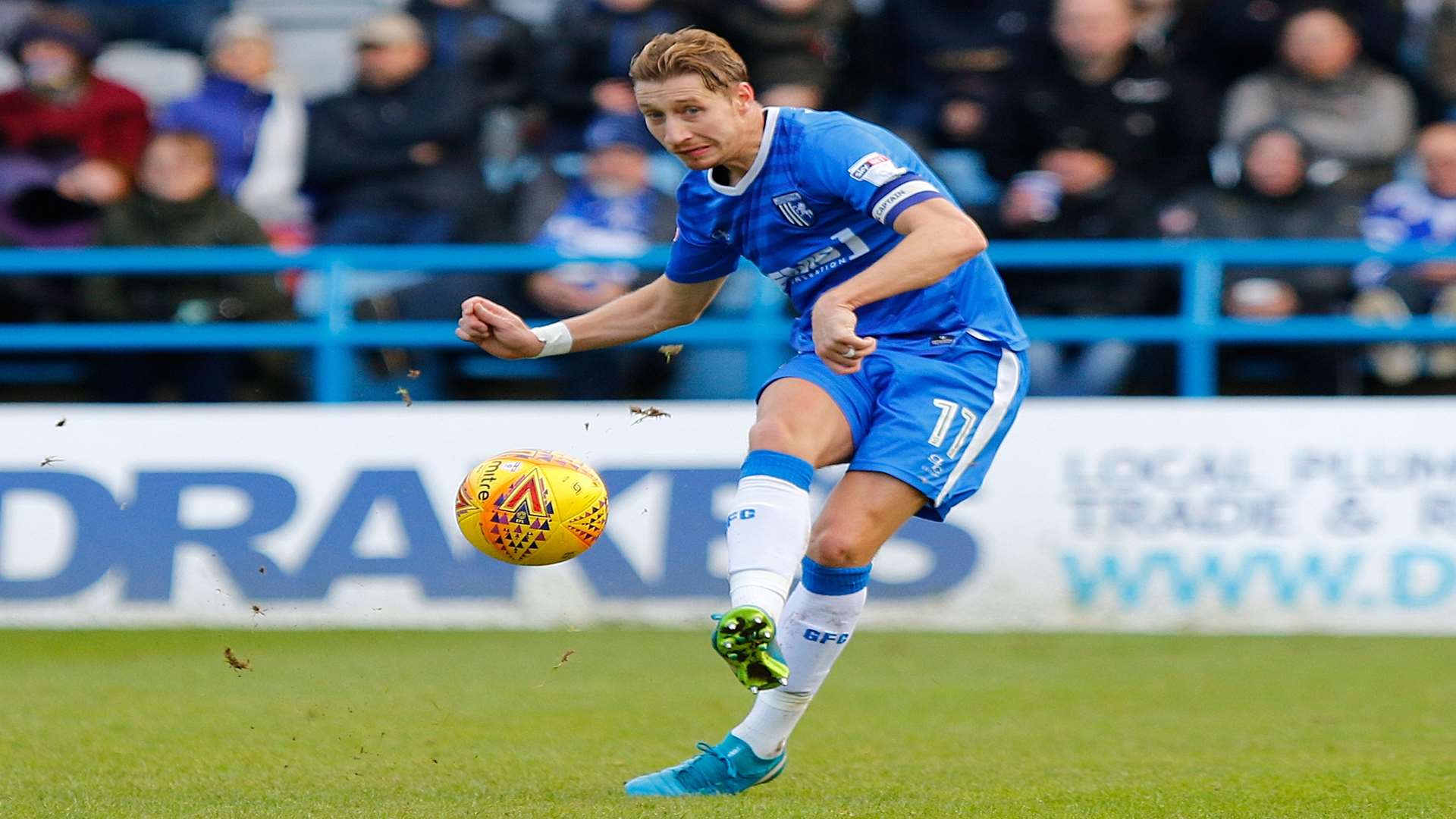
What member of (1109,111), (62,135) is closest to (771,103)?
(1109,111)

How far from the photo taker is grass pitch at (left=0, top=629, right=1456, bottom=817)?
497 centimetres

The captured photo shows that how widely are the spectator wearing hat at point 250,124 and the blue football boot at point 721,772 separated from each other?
7073 mm

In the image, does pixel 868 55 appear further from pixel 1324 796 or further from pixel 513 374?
pixel 1324 796

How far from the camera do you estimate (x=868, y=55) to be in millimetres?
11430

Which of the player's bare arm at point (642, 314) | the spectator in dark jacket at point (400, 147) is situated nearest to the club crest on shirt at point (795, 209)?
the player's bare arm at point (642, 314)

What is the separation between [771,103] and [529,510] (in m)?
5.93

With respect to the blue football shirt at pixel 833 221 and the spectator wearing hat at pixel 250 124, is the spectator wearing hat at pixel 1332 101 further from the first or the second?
the blue football shirt at pixel 833 221

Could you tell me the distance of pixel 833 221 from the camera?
5078mm

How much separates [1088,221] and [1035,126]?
66cm

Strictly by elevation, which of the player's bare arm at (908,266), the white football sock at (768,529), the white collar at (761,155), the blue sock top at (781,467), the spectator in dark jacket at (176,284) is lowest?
the spectator in dark jacket at (176,284)

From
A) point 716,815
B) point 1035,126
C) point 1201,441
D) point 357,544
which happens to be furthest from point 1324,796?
point 1035,126

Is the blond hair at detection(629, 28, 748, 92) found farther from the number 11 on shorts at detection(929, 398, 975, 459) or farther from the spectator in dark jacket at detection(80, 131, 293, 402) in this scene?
the spectator in dark jacket at detection(80, 131, 293, 402)

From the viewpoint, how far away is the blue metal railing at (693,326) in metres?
9.64

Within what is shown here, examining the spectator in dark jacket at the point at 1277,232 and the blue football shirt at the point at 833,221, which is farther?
the spectator in dark jacket at the point at 1277,232
